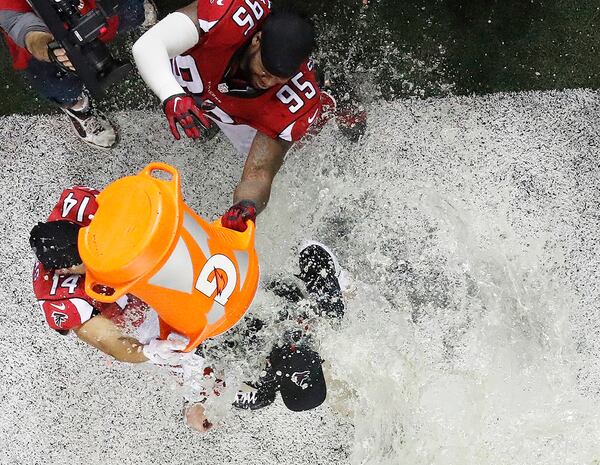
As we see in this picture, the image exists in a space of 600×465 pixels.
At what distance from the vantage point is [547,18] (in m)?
2.69

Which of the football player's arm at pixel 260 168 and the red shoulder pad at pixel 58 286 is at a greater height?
the red shoulder pad at pixel 58 286

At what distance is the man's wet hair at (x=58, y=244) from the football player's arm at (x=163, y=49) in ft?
1.68

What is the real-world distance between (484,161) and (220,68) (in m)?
1.27

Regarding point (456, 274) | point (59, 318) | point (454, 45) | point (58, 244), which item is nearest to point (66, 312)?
point (59, 318)

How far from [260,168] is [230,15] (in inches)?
21.7

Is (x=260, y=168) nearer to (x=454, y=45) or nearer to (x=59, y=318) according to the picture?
(x=59, y=318)

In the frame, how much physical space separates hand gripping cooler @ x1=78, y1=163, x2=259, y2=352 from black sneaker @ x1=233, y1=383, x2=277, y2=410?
843 mm

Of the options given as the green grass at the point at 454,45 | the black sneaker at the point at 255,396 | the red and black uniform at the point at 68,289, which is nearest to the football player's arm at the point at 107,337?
the red and black uniform at the point at 68,289

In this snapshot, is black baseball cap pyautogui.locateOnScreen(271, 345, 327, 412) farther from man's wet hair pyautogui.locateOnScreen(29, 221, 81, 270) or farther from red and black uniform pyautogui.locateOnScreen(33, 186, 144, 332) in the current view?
man's wet hair pyautogui.locateOnScreen(29, 221, 81, 270)

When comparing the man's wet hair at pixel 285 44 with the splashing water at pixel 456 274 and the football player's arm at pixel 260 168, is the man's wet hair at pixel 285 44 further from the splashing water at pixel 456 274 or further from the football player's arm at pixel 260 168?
the splashing water at pixel 456 274

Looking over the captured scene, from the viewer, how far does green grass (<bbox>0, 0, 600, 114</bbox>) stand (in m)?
2.68

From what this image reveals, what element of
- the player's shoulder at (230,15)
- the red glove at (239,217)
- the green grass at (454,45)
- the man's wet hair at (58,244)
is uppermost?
the player's shoulder at (230,15)

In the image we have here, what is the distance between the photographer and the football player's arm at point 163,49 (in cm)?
193


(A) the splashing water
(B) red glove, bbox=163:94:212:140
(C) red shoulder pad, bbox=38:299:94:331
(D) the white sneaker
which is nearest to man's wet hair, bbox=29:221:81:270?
(C) red shoulder pad, bbox=38:299:94:331
